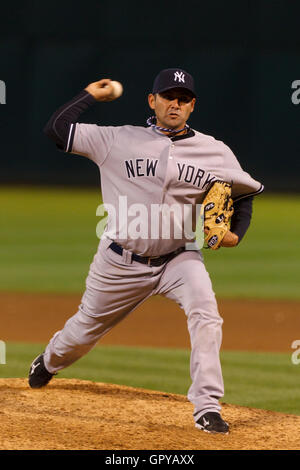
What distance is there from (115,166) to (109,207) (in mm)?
228

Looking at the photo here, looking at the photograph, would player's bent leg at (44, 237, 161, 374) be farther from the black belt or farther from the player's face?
the player's face

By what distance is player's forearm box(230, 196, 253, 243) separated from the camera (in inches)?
189

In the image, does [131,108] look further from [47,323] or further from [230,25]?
[47,323]

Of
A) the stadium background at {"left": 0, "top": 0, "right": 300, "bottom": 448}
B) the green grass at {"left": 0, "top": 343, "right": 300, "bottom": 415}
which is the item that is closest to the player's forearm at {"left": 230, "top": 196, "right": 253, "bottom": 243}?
the green grass at {"left": 0, "top": 343, "right": 300, "bottom": 415}

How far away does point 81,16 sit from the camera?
19453 millimetres

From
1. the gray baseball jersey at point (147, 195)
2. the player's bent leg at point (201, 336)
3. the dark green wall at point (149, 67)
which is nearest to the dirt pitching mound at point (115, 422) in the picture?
the player's bent leg at point (201, 336)

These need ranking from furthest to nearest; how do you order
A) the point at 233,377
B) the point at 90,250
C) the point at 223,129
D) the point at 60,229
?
the point at 223,129 < the point at 60,229 < the point at 90,250 < the point at 233,377

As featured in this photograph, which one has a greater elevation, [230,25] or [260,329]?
[230,25]

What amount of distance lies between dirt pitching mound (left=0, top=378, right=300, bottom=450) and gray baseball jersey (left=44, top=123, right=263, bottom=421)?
0.45m

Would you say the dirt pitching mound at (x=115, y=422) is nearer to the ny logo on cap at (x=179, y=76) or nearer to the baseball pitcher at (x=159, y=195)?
the baseball pitcher at (x=159, y=195)

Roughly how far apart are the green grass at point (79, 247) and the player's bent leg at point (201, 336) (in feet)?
16.3

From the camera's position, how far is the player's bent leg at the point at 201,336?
4340 mm
